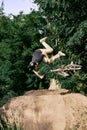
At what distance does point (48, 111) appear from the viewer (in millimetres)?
15133

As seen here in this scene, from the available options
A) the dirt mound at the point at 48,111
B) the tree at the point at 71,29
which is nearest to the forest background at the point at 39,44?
the tree at the point at 71,29

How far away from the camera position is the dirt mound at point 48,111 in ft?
49.0

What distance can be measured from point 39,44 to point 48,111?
1811 cm

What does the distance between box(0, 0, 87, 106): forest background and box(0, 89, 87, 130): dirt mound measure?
9.95 metres

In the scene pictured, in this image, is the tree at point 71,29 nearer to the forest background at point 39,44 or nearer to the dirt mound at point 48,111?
the forest background at point 39,44

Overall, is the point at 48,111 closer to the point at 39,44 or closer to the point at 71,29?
the point at 71,29

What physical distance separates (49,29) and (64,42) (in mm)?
3202

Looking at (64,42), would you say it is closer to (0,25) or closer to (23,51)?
(23,51)

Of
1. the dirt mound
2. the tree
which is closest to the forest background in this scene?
the tree

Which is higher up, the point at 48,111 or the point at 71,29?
the point at 71,29

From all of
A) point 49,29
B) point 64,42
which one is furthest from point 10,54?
point 64,42

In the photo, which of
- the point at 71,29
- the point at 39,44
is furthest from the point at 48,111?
the point at 39,44

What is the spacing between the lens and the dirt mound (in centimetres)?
1492

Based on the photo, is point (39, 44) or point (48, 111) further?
point (39, 44)
